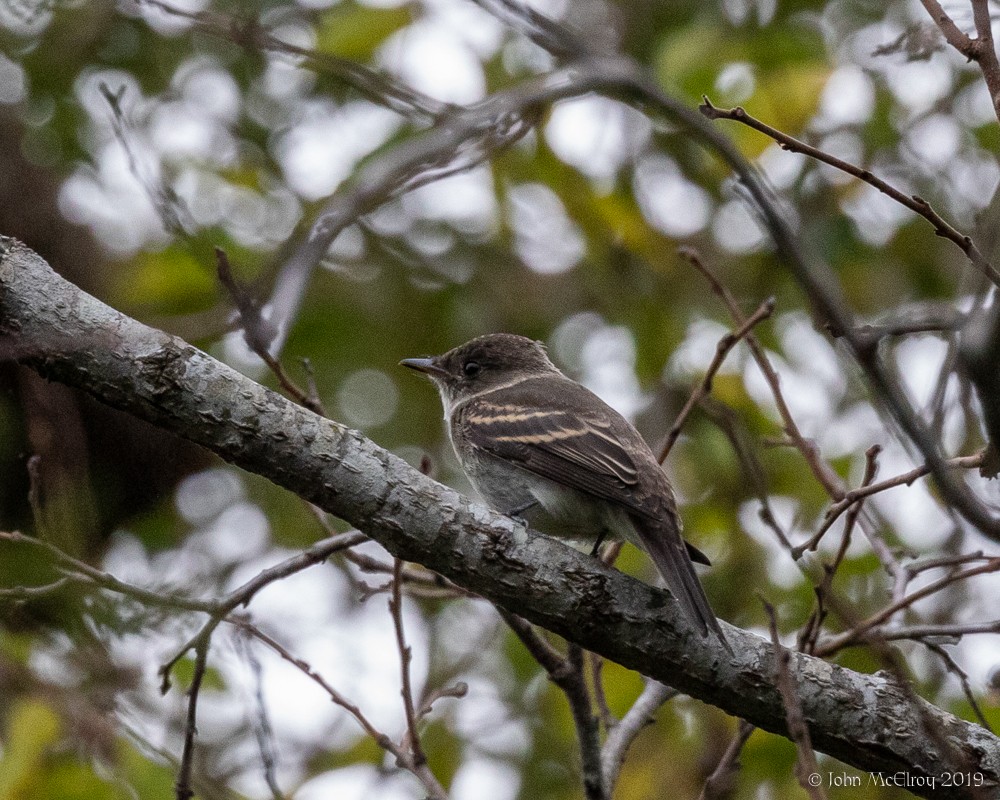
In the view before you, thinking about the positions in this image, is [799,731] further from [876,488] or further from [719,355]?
[719,355]

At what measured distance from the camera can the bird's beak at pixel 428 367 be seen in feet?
19.4

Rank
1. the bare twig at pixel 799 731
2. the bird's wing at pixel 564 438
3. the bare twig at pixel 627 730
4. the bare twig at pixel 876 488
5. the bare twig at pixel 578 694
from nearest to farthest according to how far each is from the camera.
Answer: the bare twig at pixel 799 731 < the bare twig at pixel 876 488 < the bare twig at pixel 578 694 < the bare twig at pixel 627 730 < the bird's wing at pixel 564 438

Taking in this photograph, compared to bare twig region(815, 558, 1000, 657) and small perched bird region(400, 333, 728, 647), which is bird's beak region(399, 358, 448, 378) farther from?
bare twig region(815, 558, 1000, 657)

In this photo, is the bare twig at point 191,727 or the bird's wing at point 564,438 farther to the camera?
the bird's wing at point 564,438

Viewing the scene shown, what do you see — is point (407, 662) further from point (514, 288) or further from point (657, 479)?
point (514, 288)

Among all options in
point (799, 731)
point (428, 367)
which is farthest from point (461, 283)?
point (799, 731)

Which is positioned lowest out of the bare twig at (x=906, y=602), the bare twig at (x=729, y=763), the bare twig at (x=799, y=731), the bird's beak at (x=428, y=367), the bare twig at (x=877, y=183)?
the bare twig at (x=799, y=731)

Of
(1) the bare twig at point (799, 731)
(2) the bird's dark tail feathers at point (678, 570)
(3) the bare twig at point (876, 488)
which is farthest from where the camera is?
(2) the bird's dark tail feathers at point (678, 570)

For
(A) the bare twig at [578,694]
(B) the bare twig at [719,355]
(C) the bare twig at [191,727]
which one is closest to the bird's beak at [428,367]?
(B) the bare twig at [719,355]

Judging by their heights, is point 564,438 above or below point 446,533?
above

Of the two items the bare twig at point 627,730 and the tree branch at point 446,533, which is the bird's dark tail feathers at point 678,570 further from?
the bare twig at point 627,730

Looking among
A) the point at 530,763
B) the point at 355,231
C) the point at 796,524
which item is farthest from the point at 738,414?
the point at 355,231

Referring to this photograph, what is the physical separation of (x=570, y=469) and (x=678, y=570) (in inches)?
29.5

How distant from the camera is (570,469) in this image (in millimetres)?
4492
